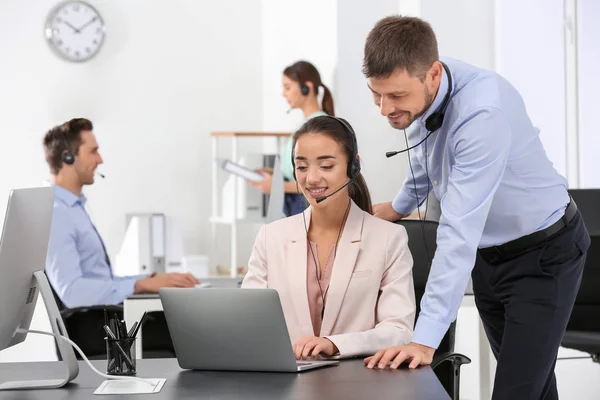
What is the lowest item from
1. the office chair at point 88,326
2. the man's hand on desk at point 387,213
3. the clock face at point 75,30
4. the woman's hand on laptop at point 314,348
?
the office chair at point 88,326

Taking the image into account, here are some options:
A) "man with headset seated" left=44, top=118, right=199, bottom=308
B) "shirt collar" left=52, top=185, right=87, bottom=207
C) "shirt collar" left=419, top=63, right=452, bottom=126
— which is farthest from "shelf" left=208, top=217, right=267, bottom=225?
"shirt collar" left=419, top=63, right=452, bottom=126

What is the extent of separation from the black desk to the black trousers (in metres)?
0.43

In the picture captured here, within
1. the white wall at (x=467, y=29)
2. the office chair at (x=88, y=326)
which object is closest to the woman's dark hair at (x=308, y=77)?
the white wall at (x=467, y=29)

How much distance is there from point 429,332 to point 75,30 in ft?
15.7

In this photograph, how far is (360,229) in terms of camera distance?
7.43 ft

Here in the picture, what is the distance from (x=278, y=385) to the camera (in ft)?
5.50

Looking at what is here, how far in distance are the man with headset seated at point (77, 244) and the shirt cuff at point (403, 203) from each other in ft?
4.06

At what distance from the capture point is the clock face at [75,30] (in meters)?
6.04

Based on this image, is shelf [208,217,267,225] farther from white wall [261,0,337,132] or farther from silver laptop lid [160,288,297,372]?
silver laptop lid [160,288,297,372]

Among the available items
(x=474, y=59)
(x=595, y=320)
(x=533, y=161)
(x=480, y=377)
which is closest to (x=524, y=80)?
(x=474, y=59)

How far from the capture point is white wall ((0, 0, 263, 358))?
6.00m

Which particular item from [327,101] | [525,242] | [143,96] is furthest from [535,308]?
[143,96]

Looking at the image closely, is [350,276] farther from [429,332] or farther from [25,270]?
[25,270]

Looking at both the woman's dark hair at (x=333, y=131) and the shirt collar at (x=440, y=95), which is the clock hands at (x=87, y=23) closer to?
the woman's dark hair at (x=333, y=131)
